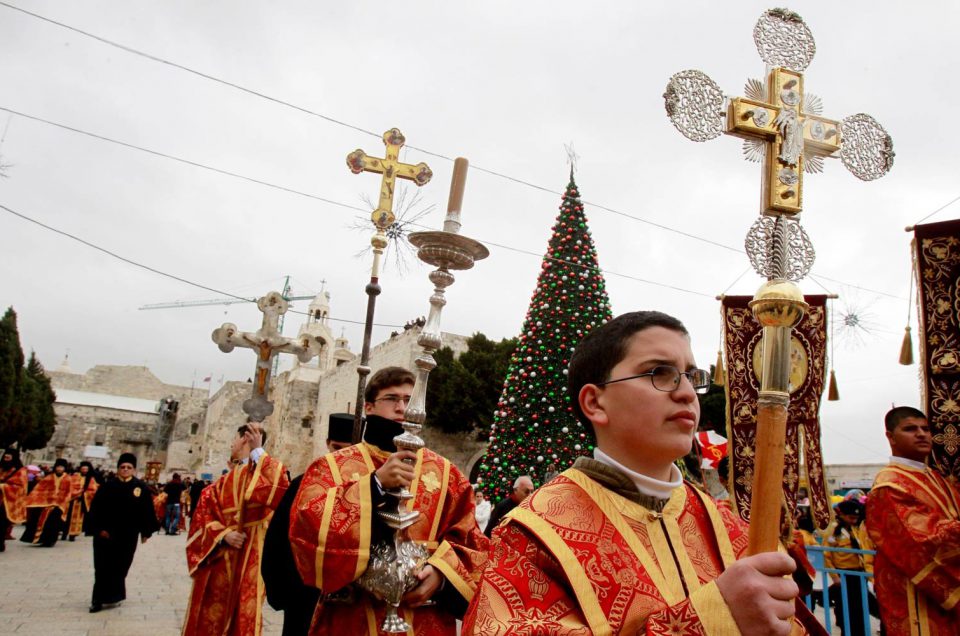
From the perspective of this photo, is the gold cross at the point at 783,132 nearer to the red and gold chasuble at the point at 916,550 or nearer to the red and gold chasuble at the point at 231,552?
the red and gold chasuble at the point at 916,550

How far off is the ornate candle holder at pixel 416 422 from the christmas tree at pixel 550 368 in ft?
39.8

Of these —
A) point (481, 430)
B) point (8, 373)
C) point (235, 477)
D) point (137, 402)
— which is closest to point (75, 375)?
point (137, 402)

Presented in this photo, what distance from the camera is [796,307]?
1442 mm

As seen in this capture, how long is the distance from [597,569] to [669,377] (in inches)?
20.2

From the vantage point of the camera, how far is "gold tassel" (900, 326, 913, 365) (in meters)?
4.65

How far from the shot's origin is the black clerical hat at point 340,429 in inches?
200

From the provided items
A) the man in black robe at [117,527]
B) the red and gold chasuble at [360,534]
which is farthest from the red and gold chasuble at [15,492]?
the red and gold chasuble at [360,534]

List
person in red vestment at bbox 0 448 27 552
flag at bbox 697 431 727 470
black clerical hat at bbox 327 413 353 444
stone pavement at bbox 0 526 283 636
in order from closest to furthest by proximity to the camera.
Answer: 1. black clerical hat at bbox 327 413 353 444
2. stone pavement at bbox 0 526 283 636
3. flag at bbox 697 431 727 470
4. person in red vestment at bbox 0 448 27 552

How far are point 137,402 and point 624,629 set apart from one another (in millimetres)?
92178

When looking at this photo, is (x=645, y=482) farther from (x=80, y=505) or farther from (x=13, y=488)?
(x=80, y=505)

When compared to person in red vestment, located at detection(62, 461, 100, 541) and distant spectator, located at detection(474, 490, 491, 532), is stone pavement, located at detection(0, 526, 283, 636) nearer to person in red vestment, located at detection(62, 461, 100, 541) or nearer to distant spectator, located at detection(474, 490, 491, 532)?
person in red vestment, located at detection(62, 461, 100, 541)

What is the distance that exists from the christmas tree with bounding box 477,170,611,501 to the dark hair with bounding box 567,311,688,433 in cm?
1327

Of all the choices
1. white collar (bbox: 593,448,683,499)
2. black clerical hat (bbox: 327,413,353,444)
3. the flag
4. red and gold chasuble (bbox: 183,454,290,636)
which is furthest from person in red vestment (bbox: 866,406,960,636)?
the flag

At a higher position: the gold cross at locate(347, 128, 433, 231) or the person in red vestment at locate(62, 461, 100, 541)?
the gold cross at locate(347, 128, 433, 231)
